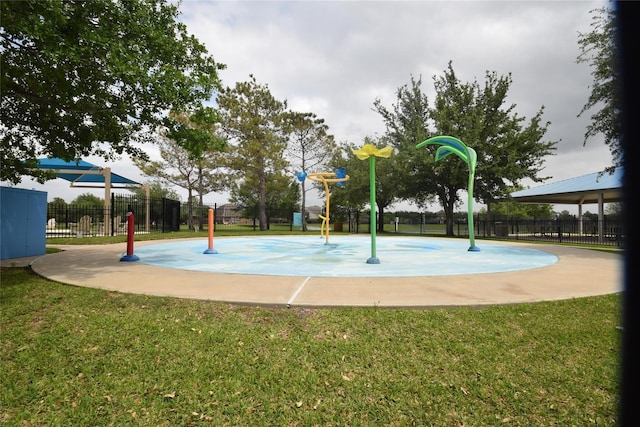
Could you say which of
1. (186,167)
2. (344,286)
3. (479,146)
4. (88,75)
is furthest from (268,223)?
(344,286)

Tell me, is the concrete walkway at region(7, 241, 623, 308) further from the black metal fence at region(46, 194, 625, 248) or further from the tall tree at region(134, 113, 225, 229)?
the tall tree at region(134, 113, 225, 229)

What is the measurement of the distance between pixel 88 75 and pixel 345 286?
7.22 m

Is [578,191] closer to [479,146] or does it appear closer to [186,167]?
[479,146]

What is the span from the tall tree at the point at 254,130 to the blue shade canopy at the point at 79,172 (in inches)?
330

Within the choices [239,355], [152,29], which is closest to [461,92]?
[152,29]

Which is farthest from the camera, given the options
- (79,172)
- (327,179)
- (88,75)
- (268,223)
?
(268,223)

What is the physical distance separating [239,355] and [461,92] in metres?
25.6

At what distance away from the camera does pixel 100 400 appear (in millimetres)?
2859

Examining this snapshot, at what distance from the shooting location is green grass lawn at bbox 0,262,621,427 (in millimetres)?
2734

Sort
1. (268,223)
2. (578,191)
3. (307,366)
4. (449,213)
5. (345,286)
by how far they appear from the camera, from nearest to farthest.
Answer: (307,366) < (345,286) < (578,191) < (449,213) < (268,223)

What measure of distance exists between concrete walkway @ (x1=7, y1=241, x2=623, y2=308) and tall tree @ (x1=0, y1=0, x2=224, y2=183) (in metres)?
3.59

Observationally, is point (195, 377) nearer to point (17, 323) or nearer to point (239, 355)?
point (239, 355)

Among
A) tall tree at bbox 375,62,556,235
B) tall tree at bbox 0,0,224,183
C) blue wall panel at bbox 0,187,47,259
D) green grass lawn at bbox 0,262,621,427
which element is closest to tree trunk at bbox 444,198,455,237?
tall tree at bbox 375,62,556,235

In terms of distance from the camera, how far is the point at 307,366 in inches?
129
